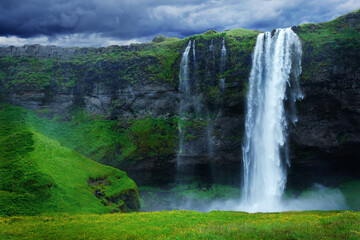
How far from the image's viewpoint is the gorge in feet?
119

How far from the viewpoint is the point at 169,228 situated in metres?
17.1

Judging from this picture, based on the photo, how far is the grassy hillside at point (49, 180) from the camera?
72.2 ft

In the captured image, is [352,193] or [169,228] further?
[352,193]

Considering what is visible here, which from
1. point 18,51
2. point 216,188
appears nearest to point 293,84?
point 216,188

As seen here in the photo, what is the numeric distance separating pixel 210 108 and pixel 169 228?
2807cm

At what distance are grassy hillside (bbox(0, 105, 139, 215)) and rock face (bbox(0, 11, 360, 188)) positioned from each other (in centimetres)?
1107

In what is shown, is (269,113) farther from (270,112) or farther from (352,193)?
(352,193)

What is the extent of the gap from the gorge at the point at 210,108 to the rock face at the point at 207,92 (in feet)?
0.52

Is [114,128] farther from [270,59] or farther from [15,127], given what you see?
[270,59]

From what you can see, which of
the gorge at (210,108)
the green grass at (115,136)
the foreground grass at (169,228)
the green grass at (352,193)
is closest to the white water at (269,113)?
the gorge at (210,108)

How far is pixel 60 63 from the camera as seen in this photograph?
168 feet

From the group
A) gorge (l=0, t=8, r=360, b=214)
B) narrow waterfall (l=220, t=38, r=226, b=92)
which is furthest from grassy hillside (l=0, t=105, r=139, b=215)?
narrow waterfall (l=220, t=38, r=226, b=92)

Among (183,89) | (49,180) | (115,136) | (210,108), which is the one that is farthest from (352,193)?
(49,180)

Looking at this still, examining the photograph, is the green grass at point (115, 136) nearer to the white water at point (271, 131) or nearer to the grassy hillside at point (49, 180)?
the grassy hillside at point (49, 180)
